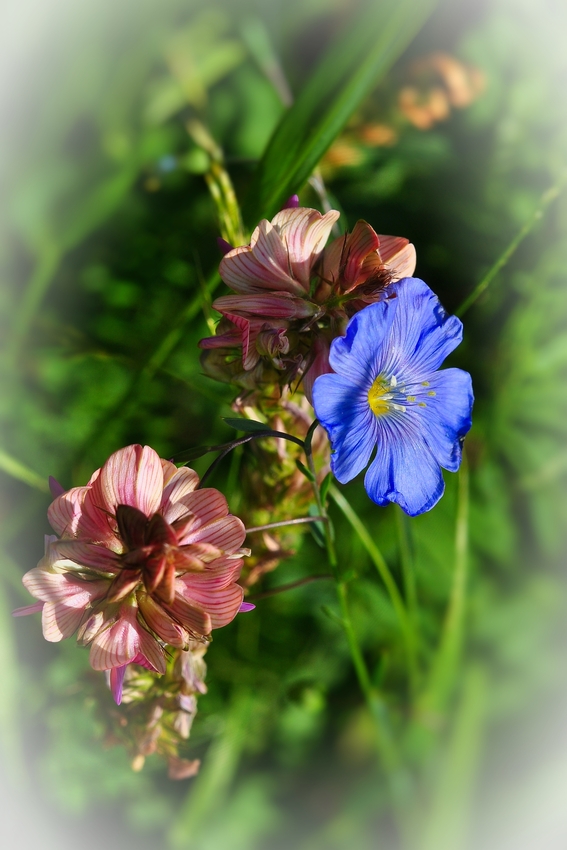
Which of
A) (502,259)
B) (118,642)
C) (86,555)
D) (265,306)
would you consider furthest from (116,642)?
(502,259)

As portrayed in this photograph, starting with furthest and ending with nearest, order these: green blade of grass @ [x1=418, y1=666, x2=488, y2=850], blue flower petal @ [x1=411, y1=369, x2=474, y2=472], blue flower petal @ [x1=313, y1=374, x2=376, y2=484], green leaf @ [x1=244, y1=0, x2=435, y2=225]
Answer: green blade of grass @ [x1=418, y1=666, x2=488, y2=850] < green leaf @ [x1=244, y1=0, x2=435, y2=225] < blue flower petal @ [x1=411, y1=369, x2=474, y2=472] < blue flower petal @ [x1=313, y1=374, x2=376, y2=484]

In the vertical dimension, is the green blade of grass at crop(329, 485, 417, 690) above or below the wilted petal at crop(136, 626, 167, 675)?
below

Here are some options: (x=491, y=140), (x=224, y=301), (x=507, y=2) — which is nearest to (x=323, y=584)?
(x=224, y=301)

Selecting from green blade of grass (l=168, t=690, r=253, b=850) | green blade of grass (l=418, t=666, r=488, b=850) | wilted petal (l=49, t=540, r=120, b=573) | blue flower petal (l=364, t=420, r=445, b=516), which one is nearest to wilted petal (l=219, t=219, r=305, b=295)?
blue flower petal (l=364, t=420, r=445, b=516)

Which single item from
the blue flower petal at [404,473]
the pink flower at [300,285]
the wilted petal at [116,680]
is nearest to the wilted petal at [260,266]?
the pink flower at [300,285]

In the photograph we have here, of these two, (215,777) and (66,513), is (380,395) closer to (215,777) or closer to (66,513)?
(66,513)

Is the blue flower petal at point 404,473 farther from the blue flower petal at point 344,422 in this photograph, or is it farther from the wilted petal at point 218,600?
the wilted petal at point 218,600

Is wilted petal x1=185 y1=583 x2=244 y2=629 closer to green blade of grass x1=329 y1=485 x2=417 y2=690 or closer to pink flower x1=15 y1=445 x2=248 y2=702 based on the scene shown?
pink flower x1=15 y1=445 x2=248 y2=702
